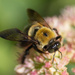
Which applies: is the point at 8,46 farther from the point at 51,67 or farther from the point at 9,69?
the point at 51,67

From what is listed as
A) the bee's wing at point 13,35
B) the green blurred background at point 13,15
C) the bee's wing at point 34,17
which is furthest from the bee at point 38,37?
the green blurred background at point 13,15

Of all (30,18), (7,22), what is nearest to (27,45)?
(30,18)

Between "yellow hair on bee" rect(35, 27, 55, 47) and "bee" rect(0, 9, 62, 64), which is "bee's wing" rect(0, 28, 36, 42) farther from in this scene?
"yellow hair on bee" rect(35, 27, 55, 47)

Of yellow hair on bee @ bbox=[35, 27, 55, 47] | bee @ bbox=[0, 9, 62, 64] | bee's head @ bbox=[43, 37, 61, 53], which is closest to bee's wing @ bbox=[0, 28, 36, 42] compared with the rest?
bee @ bbox=[0, 9, 62, 64]

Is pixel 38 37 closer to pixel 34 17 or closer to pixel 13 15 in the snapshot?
pixel 34 17

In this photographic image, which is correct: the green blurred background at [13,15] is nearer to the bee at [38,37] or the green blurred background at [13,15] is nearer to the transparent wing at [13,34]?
the bee at [38,37]

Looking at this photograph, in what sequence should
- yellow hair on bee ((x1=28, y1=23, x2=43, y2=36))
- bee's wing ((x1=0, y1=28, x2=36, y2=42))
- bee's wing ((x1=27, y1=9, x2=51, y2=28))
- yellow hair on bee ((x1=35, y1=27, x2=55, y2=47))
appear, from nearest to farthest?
bee's wing ((x1=0, y1=28, x2=36, y2=42)) < yellow hair on bee ((x1=35, y1=27, x2=55, y2=47)) < yellow hair on bee ((x1=28, y1=23, x2=43, y2=36)) < bee's wing ((x1=27, y1=9, x2=51, y2=28))
